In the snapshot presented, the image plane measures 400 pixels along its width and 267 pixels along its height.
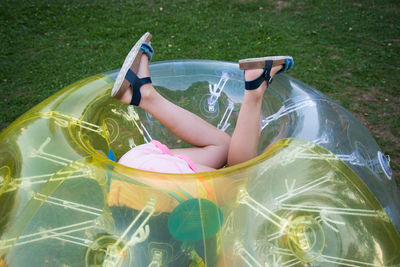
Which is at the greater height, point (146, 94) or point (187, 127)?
point (146, 94)

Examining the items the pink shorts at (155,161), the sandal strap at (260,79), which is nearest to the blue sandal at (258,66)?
the sandal strap at (260,79)

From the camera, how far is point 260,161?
1481mm

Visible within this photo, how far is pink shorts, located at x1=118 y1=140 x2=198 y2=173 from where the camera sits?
1.64 meters

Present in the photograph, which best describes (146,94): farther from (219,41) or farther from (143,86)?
(219,41)

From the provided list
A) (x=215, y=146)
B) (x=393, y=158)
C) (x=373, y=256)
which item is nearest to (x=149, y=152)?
(x=215, y=146)

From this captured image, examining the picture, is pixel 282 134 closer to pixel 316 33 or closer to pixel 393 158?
pixel 393 158

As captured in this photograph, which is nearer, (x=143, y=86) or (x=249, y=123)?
(x=249, y=123)

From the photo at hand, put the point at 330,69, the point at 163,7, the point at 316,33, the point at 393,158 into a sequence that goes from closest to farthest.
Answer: the point at 393,158 < the point at 330,69 < the point at 316,33 < the point at 163,7

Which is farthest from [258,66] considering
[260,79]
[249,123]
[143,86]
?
[143,86]

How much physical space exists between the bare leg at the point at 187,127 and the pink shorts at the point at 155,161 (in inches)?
6.8

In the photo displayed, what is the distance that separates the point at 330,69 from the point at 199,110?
211 centimetres

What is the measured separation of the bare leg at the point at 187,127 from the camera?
194 centimetres

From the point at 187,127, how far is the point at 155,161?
1.27 feet

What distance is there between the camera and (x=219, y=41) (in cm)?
450
